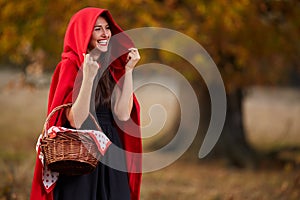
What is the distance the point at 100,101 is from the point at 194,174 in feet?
22.6

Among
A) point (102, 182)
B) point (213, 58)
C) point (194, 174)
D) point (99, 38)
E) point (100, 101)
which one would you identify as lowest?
point (194, 174)

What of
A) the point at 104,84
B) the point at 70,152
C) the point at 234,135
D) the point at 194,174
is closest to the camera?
the point at 70,152

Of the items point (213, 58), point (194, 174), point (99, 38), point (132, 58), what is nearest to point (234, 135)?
point (194, 174)

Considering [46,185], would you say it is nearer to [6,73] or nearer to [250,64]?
[250,64]

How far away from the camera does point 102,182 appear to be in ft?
13.1

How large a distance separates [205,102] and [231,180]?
1922 millimetres

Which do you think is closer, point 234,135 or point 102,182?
point 102,182

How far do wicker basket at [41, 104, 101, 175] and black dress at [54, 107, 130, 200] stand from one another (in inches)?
8.3

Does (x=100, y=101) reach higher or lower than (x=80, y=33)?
lower

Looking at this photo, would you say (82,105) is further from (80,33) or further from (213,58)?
(213,58)

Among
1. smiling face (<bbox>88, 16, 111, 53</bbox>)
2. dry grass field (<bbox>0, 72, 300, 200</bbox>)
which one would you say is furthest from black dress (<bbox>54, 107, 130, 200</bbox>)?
dry grass field (<bbox>0, 72, 300, 200</bbox>)

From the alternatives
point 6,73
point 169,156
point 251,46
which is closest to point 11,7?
point 251,46

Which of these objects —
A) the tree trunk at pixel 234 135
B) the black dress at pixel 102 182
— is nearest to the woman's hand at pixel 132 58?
the black dress at pixel 102 182

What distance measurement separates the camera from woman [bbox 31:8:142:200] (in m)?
3.89
